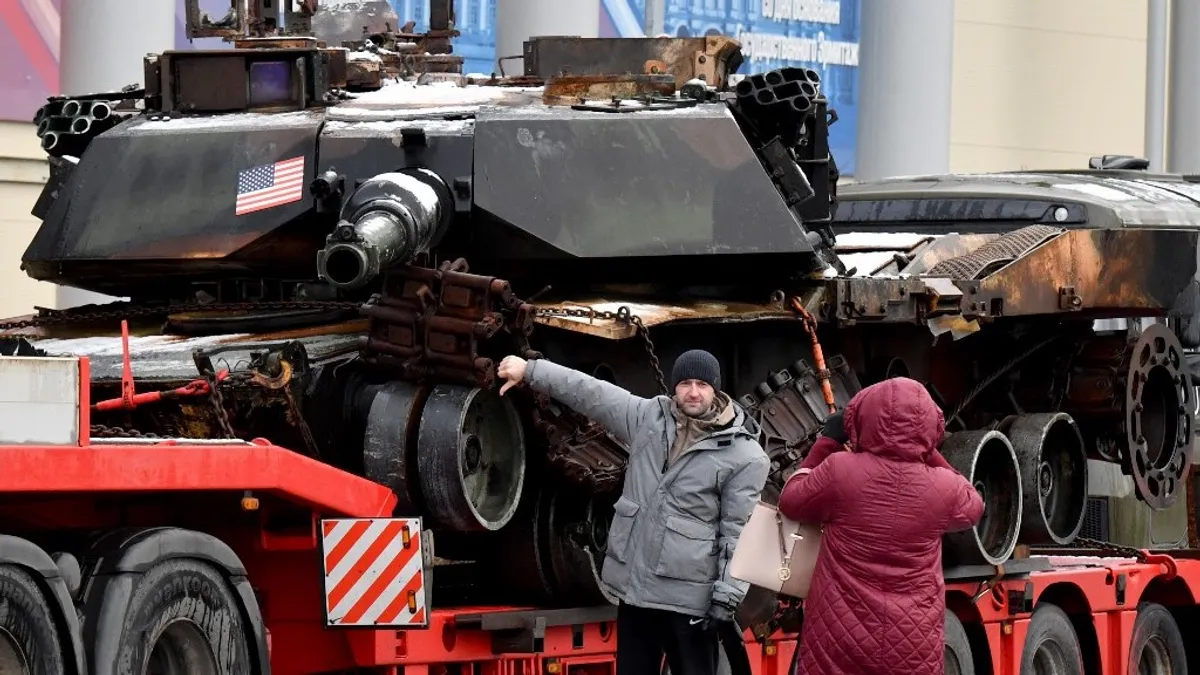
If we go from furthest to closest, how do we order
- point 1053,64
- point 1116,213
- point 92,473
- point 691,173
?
point 1053,64 < point 1116,213 < point 691,173 < point 92,473

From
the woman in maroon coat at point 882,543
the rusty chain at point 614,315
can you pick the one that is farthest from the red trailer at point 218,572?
the woman in maroon coat at point 882,543

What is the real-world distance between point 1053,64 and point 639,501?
908 inches

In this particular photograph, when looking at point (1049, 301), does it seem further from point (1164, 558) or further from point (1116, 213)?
point (1116, 213)

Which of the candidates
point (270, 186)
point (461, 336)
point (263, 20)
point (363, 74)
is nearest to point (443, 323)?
point (461, 336)

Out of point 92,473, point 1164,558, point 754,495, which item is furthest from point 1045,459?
point 92,473

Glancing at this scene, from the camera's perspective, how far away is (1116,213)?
57.4 feet

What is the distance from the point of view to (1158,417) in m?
14.9

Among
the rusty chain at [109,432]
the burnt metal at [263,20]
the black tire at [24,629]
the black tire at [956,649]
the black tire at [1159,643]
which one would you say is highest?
the burnt metal at [263,20]

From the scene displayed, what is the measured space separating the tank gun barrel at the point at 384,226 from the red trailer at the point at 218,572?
0.89 m

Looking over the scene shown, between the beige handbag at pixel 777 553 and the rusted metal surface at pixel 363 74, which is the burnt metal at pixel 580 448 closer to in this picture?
the beige handbag at pixel 777 553

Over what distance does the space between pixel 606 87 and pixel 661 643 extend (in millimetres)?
3673

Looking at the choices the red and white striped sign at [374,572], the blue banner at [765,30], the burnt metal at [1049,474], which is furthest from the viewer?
the blue banner at [765,30]

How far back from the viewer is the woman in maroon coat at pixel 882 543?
31.7 ft

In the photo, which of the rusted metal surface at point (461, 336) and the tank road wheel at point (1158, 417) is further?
the tank road wheel at point (1158, 417)
